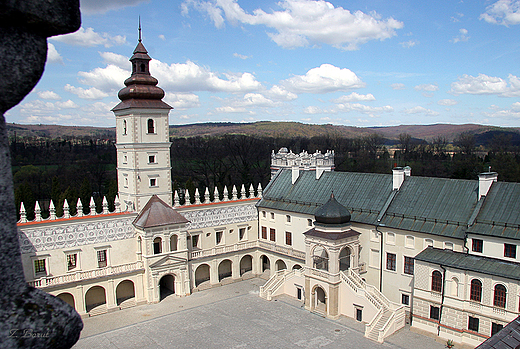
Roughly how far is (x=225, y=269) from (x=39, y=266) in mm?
16859

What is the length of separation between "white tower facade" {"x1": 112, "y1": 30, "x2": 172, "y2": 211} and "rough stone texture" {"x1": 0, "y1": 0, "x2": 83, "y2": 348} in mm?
32908

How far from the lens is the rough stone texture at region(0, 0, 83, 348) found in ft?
8.98

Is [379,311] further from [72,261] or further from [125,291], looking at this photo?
[72,261]

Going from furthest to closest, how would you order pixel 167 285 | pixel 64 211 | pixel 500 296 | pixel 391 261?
pixel 167 285 → pixel 391 261 → pixel 64 211 → pixel 500 296

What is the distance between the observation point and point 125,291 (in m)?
34.4

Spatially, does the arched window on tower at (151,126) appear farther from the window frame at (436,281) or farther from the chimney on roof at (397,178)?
the window frame at (436,281)

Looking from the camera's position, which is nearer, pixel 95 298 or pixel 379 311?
pixel 379 311

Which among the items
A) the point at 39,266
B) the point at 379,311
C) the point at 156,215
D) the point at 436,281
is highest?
the point at 156,215

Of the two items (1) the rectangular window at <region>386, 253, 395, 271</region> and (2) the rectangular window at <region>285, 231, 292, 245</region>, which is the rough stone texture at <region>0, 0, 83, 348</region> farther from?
(2) the rectangular window at <region>285, 231, 292, 245</region>

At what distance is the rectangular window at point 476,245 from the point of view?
26281 mm

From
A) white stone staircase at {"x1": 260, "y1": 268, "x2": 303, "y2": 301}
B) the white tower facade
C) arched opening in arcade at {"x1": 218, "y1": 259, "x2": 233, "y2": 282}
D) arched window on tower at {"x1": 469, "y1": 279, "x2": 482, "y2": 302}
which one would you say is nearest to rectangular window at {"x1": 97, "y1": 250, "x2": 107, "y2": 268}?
the white tower facade

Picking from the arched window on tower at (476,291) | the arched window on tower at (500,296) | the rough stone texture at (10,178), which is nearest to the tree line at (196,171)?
the arched window on tower at (476,291)

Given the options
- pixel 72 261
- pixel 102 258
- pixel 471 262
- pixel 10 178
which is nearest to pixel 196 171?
pixel 102 258

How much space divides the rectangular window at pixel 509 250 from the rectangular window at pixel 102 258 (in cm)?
2817
